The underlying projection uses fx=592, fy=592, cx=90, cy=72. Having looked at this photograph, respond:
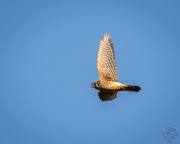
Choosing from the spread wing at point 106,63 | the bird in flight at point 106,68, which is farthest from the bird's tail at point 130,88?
the spread wing at point 106,63

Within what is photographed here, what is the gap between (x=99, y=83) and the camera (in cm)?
2078

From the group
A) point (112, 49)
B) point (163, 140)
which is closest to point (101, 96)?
point (112, 49)

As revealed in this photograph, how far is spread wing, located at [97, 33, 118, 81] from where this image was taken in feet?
68.5

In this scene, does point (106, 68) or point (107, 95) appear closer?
point (106, 68)

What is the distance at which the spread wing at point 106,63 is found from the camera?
2089 centimetres

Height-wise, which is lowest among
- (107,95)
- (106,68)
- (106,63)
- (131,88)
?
(131,88)

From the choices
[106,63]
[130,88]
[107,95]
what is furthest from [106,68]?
[130,88]

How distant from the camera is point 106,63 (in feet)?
68.8

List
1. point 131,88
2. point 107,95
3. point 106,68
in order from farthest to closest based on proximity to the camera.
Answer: point 107,95 < point 106,68 < point 131,88

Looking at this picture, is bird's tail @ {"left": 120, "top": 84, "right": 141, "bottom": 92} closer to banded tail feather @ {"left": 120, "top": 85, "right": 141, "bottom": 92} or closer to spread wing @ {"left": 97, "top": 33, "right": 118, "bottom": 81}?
banded tail feather @ {"left": 120, "top": 85, "right": 141, "bottom": 92}

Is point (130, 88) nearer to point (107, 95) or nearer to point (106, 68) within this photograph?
point (106, 68)

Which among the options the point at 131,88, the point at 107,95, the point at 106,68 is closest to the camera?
the point at 131,88

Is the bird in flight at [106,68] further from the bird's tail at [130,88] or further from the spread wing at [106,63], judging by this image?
the bird's tail at [130,88]

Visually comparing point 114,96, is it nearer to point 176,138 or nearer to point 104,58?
point 104,58
